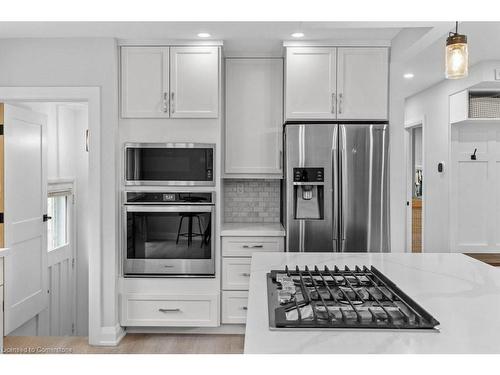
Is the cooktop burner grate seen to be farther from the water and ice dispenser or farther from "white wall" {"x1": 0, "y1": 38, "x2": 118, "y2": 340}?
"white wall" {"x1": 0, "y1": 38, "x2": 118, "y2": 340}

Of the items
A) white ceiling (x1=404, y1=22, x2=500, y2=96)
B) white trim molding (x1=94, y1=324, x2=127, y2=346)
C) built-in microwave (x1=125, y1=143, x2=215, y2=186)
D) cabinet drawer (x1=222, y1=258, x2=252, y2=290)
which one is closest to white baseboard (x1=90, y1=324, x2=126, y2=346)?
white trim molding (x1=94, y1=324, x2=127, y2=346)

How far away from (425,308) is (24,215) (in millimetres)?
Answer: 3469

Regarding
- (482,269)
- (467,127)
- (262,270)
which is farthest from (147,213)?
(467,127)

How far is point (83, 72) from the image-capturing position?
342cm

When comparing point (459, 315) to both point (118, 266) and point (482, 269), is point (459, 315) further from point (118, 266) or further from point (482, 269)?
point (118, 266)

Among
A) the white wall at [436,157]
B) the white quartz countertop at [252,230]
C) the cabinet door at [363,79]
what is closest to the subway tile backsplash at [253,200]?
the white quartz countertop at [252,230]

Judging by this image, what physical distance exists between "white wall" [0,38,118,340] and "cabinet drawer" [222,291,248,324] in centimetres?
86

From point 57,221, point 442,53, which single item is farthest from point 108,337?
point 442,53

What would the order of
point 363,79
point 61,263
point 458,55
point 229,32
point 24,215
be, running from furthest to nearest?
point 61,263
point 24,215
point 363,79
point 229,32
point 458,55

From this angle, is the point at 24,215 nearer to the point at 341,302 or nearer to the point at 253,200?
the point at 253,200

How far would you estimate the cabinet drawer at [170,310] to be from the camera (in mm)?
3523

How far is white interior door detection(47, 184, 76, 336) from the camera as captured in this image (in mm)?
4488

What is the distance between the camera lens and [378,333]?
0.99 meters

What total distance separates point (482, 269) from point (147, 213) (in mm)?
2395
